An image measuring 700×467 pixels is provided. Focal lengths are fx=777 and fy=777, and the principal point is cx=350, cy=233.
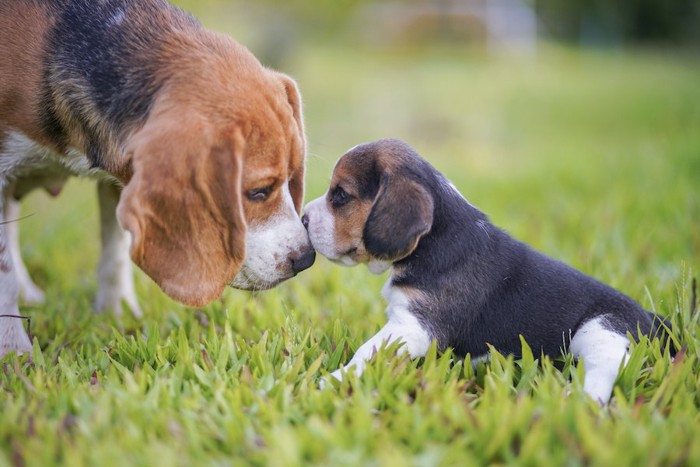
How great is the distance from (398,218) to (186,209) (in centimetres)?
102

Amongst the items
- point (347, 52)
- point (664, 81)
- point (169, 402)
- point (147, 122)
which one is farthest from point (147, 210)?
point (347, 52)

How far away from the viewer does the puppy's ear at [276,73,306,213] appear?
443 centimetres

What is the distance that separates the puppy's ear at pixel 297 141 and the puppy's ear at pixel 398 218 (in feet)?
2.32

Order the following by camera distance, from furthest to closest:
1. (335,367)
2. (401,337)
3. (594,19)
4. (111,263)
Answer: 1. (594,19)
2. (111,263)
3. (335,367)
4. (401,337)

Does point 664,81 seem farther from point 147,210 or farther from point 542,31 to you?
point 542,31

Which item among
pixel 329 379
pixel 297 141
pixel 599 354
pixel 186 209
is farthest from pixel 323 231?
pixel 599 354

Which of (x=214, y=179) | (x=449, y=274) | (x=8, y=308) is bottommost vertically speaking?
(x=8, y=308)

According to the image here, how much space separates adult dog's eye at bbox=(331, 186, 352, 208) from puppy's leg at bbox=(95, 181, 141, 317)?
186 cm

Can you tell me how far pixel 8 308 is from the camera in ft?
14.1

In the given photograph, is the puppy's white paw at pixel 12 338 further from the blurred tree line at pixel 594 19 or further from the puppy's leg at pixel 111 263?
the blurred tree line at pixel 594 19

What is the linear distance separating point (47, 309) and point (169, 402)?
220 centimetres

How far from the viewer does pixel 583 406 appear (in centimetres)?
321

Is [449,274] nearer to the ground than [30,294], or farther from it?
farther from it

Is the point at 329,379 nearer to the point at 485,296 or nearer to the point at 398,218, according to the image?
the point at 398,218
